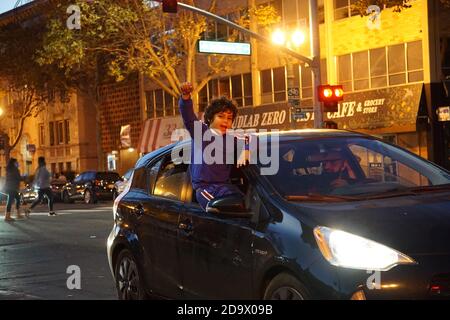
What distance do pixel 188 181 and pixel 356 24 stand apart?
2860cm

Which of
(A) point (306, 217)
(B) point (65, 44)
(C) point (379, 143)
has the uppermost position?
(B) point (65, 44)

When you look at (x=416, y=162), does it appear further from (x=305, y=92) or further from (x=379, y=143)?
(x=305, y=92)

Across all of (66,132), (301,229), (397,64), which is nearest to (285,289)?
(301,229)

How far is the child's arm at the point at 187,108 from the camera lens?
6000 millimetres

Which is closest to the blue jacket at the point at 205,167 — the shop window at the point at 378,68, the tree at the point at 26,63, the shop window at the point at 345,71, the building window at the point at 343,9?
the shop window at the point at 378,68

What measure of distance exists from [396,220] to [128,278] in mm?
3096

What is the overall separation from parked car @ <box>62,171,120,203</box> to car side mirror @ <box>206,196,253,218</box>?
98.3 ft

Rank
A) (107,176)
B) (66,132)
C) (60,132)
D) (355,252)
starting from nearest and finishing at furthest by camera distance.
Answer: (355,252) → (107,176) → (66,132) → (60,132)

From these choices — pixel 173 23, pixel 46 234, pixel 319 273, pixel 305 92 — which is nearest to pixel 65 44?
pixel 173 23

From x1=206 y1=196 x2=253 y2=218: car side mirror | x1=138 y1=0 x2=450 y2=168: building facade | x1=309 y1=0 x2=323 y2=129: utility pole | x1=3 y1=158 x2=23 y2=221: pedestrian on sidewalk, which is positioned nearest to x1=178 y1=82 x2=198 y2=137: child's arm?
x1=206 y1=196 x2=253 y2=218: car side mirror

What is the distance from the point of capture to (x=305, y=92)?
35.3 meters

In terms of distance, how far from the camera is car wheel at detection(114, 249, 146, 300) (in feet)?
21.1

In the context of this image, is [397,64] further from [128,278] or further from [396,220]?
[396,220]

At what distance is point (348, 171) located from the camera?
214 inches
